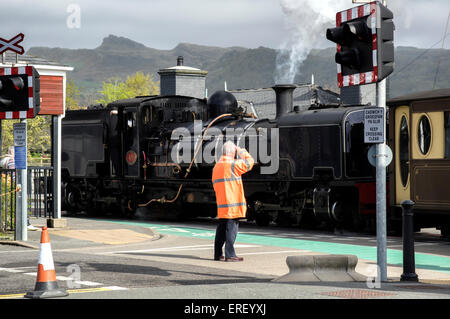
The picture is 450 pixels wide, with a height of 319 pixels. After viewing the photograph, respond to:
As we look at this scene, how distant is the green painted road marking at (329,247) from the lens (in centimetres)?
1423

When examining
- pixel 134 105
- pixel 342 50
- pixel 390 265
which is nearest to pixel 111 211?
pixel 134 105

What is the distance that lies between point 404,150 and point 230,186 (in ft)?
21.1

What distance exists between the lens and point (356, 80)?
430 inches

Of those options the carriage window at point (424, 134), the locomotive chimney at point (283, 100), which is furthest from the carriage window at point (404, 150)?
the locomotive chimney at point (283, 100)

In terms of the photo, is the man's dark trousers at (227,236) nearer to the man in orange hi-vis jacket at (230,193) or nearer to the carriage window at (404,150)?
the man in orange hi-vis jacket at (230,193)

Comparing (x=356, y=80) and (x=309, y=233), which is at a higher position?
(x=356, y=80)

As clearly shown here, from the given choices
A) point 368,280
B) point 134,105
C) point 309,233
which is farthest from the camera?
point 134,105

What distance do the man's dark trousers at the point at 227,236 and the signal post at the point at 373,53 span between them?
3.51 m

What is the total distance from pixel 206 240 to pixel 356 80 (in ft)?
27.8

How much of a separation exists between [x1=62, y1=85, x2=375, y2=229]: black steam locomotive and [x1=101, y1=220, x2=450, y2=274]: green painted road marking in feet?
7.87

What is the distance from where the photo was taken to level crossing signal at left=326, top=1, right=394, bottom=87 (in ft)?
34.7

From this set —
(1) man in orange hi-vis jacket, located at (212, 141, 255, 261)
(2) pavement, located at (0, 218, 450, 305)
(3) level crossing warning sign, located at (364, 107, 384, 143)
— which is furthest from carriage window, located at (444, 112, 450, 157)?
(3) level crossing warning sign, located at (364, 107, 384, 143)
